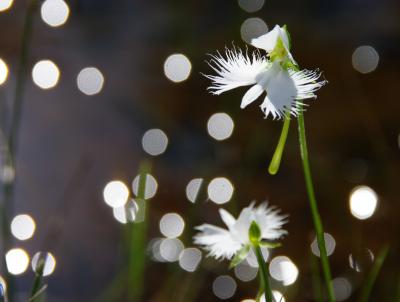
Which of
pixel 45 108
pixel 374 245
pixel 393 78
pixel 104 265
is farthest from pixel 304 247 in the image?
pixel 45 108

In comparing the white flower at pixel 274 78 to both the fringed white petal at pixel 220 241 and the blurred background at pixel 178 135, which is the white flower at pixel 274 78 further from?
the blurred background at pixel 178 135

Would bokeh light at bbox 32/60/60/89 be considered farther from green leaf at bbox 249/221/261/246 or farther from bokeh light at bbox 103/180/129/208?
green leaf at bbox 249/221/261/246

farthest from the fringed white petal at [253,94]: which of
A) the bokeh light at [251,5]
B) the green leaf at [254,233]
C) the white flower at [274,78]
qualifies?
the bokeh light at [251,5]

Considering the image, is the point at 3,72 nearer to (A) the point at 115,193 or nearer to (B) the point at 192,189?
(A) the point at 115,193

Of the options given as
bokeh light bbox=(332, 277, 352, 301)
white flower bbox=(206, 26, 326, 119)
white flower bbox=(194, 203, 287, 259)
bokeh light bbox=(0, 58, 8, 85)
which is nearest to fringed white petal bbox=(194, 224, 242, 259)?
white flower bbox=(194, 203, 287, 259)

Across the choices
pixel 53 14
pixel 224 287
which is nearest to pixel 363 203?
pixel 224 287

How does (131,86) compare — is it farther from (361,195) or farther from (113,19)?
(361,195)
